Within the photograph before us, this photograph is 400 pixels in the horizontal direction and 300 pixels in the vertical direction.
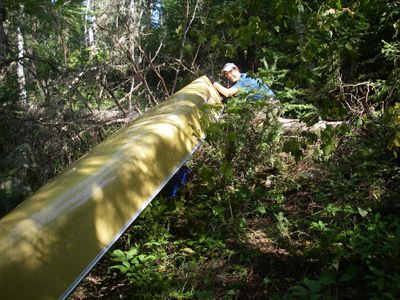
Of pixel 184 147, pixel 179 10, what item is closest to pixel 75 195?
pixel 184 147

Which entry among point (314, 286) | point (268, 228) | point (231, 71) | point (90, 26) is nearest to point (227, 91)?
point (231, 71)

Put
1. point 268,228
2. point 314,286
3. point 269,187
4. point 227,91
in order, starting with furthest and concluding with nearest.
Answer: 1. point 227,91
2. point 269,187
3. point 268,228
4. point 314,286

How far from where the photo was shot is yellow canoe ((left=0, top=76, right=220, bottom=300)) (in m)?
2.35

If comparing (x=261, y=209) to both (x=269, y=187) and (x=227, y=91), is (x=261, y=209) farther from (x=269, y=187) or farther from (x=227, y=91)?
(x=227, y=91)

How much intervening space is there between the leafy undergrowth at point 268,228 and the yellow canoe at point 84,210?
0.49m

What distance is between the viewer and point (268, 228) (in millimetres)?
3676

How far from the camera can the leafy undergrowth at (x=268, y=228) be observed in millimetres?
2816

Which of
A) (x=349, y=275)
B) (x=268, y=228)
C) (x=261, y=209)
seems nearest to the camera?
(x=349, y=275)

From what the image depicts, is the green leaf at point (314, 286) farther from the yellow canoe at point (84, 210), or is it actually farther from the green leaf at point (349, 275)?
the yellow canoe at point (84, 210)

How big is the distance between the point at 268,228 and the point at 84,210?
174 centimetres

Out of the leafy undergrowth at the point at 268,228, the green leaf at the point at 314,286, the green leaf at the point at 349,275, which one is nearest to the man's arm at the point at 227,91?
the leafy undergrowth at the point at 268,228

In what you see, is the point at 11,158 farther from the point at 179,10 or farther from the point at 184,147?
the point at 179,10

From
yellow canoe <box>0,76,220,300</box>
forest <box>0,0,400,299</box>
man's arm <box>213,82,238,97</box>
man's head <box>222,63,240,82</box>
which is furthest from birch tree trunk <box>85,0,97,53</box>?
yellow canoe <box>0,76,220,300</box>

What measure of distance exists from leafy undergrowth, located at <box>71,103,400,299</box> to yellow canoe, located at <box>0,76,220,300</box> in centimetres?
49
